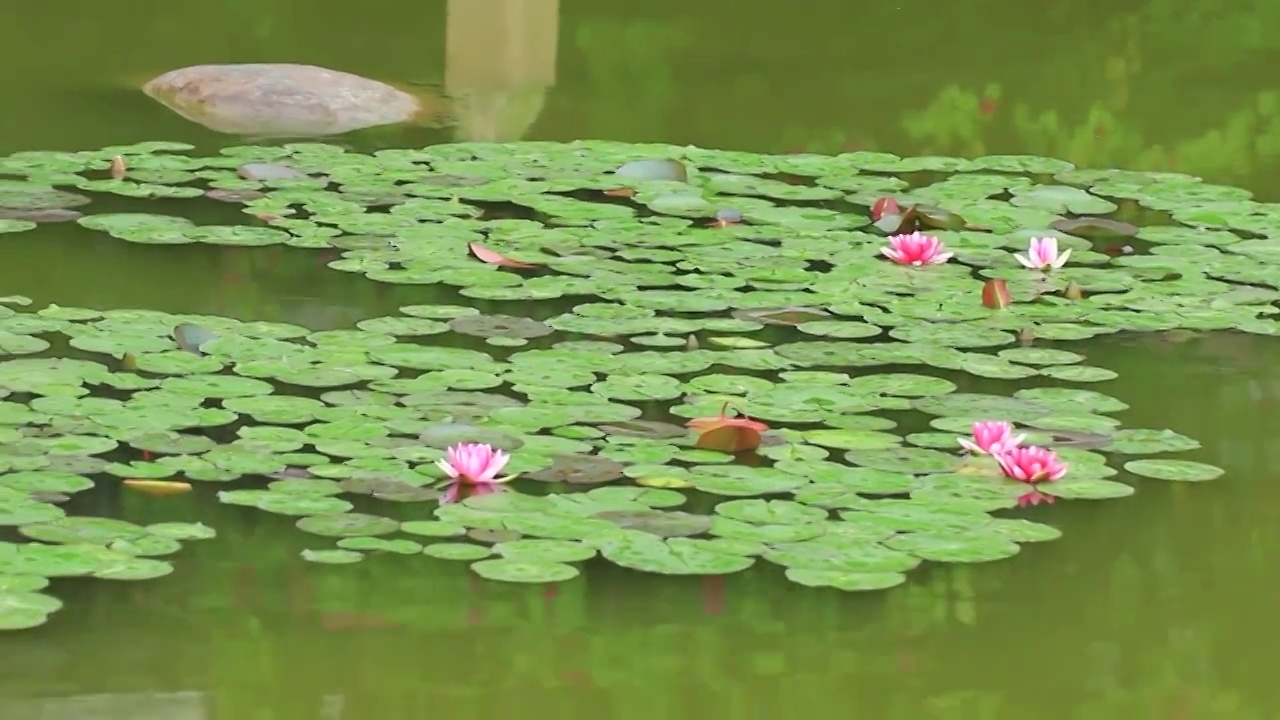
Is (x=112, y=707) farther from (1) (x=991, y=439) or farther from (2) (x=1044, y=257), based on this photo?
(2) (x=1044, y=257)

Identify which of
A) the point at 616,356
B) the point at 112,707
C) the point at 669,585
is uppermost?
the point at 616,356

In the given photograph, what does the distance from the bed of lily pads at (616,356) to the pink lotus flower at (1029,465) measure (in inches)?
1.1

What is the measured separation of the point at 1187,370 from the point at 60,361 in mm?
1850

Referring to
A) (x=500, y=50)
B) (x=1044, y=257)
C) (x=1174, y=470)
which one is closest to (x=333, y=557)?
(x=1174, y=470)

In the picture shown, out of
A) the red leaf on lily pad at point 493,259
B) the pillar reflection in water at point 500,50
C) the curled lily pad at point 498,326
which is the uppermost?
the pillar reflection in water at point 500,50

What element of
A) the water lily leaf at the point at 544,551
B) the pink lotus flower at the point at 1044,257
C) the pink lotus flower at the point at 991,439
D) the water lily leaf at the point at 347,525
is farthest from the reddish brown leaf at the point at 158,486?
the pink lotus flower at the point at 1044,257

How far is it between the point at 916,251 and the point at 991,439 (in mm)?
1222

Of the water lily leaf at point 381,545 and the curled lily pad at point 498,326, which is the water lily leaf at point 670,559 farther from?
the curled lily pad at point 498,326

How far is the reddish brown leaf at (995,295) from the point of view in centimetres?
398

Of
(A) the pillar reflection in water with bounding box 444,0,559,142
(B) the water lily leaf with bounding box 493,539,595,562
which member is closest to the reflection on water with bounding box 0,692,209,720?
(B) the water lily leaf with bounding box 493,539,595,562

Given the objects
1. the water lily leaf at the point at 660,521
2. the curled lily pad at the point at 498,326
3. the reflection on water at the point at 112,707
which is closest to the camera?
Result: the reflection on water at the point at 112,707

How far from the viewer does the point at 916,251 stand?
427cm

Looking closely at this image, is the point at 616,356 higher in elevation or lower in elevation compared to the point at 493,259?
lower

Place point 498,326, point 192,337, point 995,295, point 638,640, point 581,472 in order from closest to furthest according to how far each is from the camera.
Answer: point 638,640 → point 581,472 → point 192,337 → point 498,326 → point 995,295
